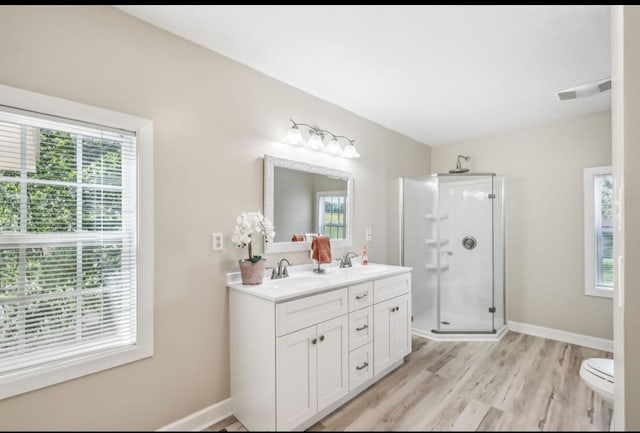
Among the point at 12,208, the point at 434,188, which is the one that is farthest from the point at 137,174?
the point at 434,188

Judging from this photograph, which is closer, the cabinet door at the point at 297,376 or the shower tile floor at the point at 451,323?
the cabinet door at the point at 297,376

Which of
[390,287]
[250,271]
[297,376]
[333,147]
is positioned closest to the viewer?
Answer: [297,376]

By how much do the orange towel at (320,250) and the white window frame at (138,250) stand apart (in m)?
1.16

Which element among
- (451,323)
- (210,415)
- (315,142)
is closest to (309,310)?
(210,415)

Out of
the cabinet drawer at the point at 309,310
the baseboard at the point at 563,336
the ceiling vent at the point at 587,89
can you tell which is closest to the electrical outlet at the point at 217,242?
the cabinet drawer at the point at 309,310

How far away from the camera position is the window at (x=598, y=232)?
3.00 m

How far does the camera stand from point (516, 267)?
3.56 metres

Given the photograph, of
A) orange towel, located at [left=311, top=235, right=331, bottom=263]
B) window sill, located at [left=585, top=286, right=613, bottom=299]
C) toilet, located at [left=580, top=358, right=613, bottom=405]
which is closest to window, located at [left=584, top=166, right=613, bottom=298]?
window sill, located at [left=585, top=286, right=613, bottom=299]

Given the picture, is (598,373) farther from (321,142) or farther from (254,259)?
(321,142)

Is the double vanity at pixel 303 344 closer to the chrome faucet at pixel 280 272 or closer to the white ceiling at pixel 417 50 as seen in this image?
the chrome faucet at pixel 280 272

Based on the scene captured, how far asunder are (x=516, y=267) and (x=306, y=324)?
2902mm

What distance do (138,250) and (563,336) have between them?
12.9 feet

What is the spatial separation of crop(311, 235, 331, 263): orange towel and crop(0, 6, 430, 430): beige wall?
137mm

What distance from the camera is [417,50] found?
1.91m
